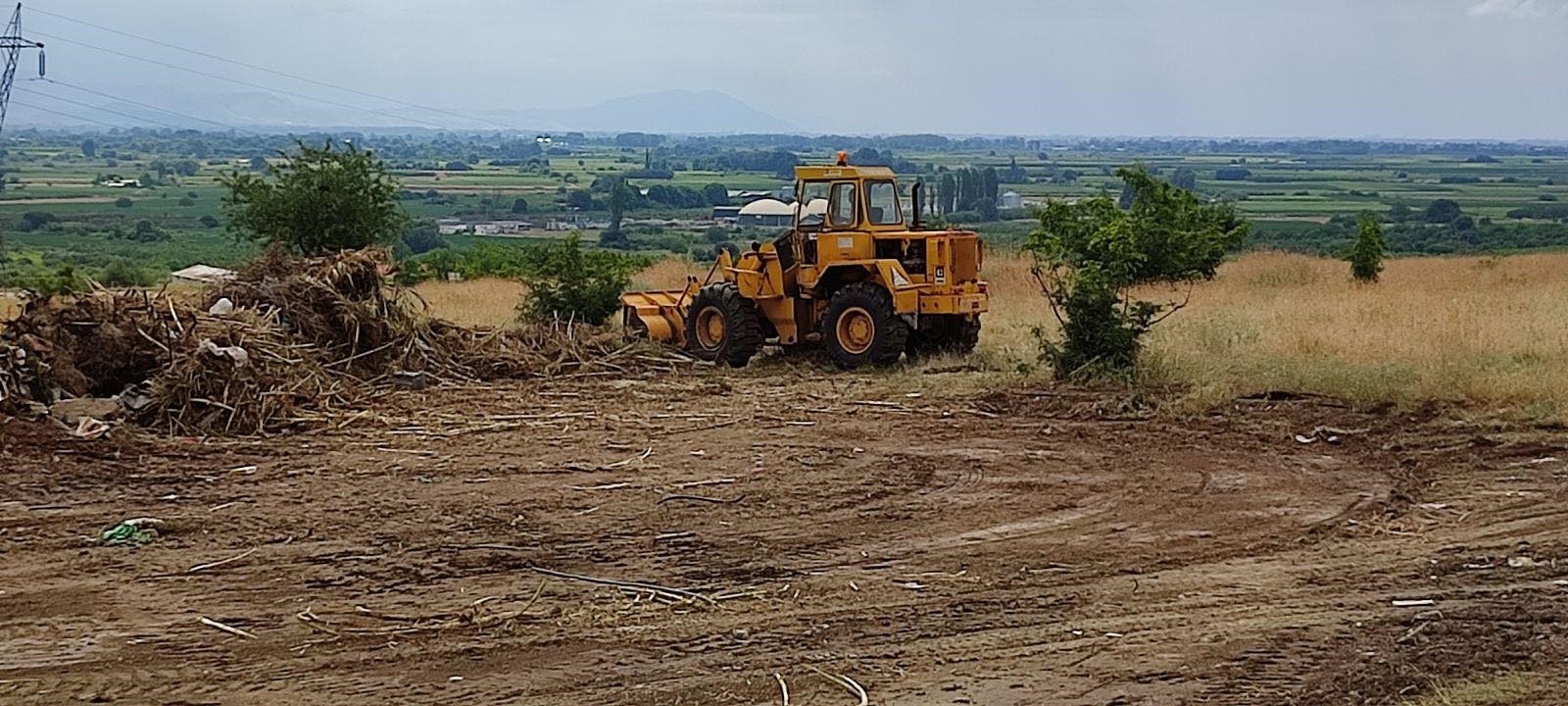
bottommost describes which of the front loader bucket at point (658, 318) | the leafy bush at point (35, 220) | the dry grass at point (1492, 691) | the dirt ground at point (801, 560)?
the leafy bush at point (35, 220)

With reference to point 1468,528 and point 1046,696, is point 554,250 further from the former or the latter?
point 1046,696

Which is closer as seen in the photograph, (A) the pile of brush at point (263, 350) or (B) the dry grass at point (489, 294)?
(A) the pile of brush at point (263, 350)

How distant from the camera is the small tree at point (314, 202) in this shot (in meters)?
20.7

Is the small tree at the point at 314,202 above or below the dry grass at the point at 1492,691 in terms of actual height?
above

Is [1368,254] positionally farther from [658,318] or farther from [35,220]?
[35,220]

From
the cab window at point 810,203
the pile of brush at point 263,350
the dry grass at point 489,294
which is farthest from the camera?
the dry grass at point 489,294

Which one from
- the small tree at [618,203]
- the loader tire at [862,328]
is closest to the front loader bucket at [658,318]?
the loader tire at [862,328]

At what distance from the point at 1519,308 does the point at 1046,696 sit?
15460 mm

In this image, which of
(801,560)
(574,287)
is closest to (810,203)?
(574,287)

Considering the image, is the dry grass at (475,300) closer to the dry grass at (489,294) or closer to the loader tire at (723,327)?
the dry grass at (489,294)

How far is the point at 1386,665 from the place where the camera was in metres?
6.54

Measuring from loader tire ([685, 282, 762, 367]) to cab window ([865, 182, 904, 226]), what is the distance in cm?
153

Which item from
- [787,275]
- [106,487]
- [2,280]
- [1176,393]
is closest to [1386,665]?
[1176,393]

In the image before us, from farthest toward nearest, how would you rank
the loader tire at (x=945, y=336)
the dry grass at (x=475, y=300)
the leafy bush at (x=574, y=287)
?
1. the dry grass at (x=475, y=300)
2. the leafy bush at (x=574, y=287)
3. the loader tire at (x=945, y=336)
